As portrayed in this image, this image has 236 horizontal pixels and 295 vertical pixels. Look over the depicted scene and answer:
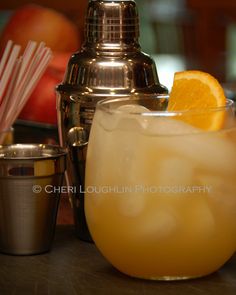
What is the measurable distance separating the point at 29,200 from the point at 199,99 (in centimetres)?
26

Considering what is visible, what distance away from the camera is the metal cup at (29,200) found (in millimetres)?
1104

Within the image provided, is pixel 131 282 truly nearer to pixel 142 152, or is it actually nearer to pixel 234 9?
pixel 142 152

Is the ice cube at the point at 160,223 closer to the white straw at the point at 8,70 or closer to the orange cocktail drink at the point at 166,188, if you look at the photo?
the orange cocktail drink at the point at 166,188

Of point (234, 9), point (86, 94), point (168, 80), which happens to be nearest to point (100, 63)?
point (86, 94)

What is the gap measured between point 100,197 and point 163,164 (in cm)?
9

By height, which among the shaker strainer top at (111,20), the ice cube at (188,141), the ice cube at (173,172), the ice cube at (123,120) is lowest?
the ice cube at (173,172)

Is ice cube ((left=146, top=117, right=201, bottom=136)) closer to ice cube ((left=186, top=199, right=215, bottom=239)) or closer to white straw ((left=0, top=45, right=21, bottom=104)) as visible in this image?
ice cube ((left=186, top=199, right=215, bottom=239))

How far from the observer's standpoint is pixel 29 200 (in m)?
1.11

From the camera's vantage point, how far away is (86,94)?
1.17 meters

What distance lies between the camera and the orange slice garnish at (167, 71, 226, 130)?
0.98 metres

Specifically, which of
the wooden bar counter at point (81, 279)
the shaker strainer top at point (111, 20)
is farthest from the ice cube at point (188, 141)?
the shaker strainer top at point (111, 20)

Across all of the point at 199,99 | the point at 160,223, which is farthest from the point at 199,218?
the point at 199,99

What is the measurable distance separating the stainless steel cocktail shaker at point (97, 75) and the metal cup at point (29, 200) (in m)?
0.05

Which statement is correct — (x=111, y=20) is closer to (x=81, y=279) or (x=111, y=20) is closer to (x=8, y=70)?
(x=8, y=70)
